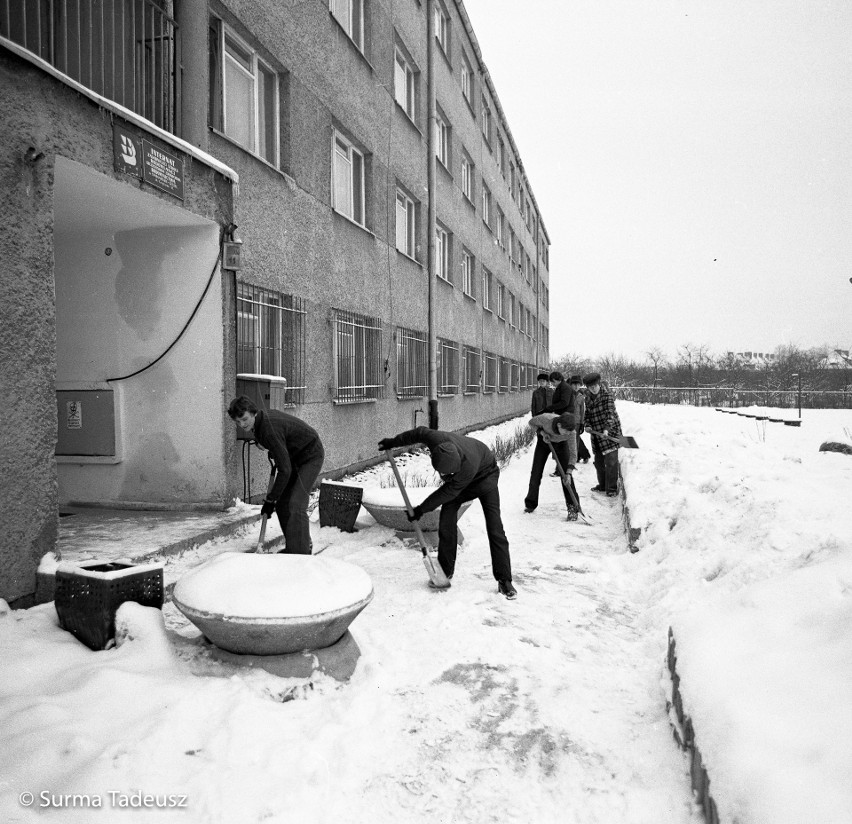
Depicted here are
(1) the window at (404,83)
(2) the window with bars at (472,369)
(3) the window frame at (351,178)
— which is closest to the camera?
(3) the window frame at (351,178)

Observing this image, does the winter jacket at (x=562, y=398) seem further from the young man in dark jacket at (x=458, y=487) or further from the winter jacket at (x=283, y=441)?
the winter jacket at (x=283, y=441)

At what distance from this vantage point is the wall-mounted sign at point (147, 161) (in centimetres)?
543

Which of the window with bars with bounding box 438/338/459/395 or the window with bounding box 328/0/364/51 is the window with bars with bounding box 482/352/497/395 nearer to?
the window with bars with bounding box 438/338/459/395

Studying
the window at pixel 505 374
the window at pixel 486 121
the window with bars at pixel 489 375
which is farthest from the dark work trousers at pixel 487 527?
the window at pixel 505 374

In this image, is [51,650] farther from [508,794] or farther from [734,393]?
[734,393]

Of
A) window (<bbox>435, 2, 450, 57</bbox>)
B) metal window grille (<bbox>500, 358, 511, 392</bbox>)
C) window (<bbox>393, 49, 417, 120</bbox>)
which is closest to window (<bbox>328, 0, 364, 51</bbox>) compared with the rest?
window (<bbox>393, 49, 417, 120</bbox>)

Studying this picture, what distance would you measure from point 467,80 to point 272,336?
16.3m

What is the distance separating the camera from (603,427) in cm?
995

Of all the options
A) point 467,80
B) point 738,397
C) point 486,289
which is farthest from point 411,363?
point 738,397

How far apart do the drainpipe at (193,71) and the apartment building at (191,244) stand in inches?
0.8

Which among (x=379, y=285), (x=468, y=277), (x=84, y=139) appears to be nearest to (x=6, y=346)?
(x=84, y=139)

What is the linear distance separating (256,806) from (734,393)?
41.0 meters

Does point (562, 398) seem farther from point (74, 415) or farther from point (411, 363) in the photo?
point (74, 415)

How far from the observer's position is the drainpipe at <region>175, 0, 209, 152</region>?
7.09 meters
